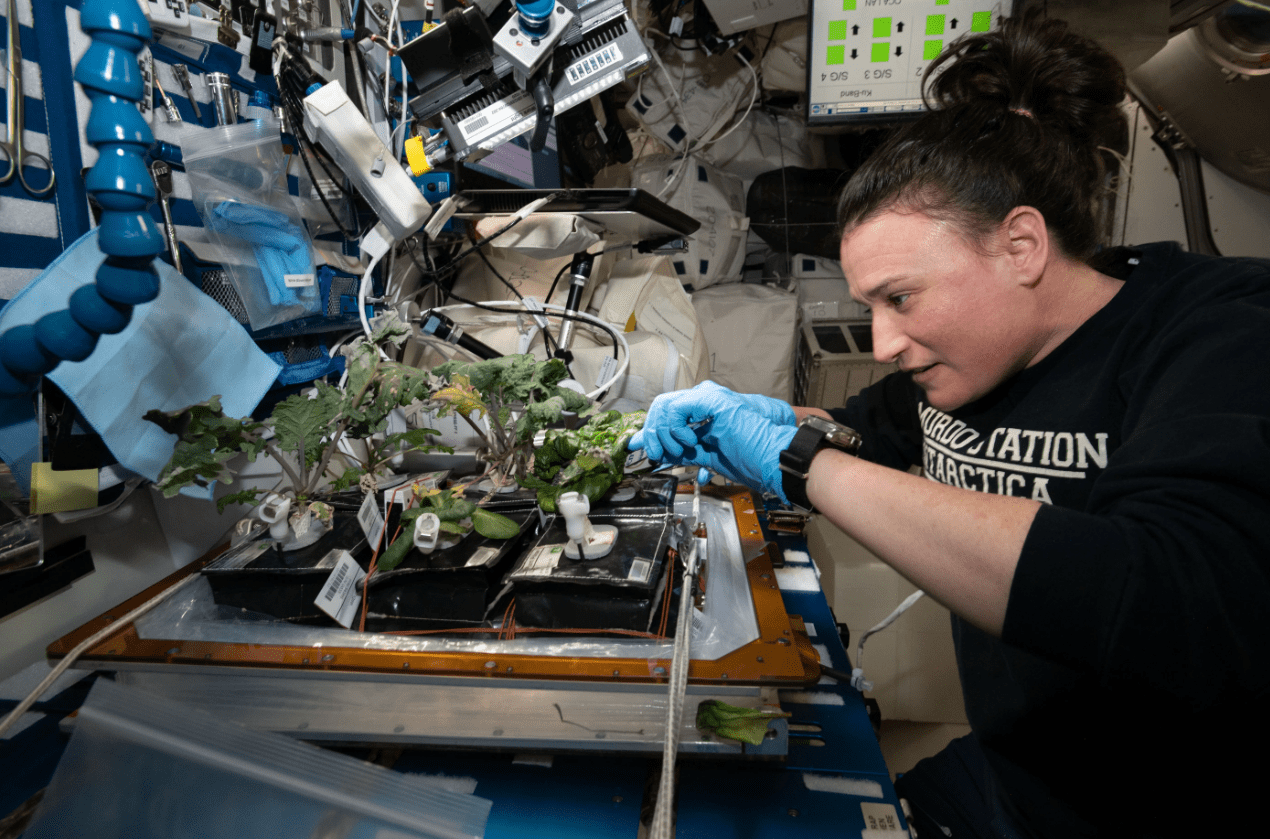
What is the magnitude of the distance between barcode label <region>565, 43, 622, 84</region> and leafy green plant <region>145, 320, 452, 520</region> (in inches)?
27.0

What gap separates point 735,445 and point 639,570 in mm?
304

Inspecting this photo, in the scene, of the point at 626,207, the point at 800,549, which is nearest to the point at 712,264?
the point at 626,207

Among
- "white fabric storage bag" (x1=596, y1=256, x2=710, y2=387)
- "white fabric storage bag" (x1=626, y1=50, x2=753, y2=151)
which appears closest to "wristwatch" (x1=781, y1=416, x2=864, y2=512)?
"white fabric storage bag" (x1=596, y1=256, x2=710, y2=387)

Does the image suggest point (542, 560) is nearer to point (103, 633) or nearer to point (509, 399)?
point (509, 399)

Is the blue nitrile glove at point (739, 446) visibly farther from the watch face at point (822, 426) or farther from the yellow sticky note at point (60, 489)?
the yellow sticky note at point (60, 489)

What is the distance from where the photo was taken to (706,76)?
9.41 ft

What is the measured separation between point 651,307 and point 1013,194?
1.35m

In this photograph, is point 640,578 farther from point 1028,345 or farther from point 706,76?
point 706,76

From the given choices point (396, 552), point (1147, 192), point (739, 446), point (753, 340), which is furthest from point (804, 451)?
point (1147, 192)

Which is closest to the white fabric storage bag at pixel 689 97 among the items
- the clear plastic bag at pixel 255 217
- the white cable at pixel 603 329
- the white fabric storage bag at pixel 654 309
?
the white fabric storage bag at pixel 654 309

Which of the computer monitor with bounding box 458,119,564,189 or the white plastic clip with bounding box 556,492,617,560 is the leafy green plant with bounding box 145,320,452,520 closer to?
the white plastic clip with bounding box 556,492,617,560

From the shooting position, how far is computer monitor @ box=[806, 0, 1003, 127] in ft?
7.59

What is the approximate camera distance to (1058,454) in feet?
2.64

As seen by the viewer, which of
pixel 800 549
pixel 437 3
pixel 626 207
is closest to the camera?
pixel 800 549
